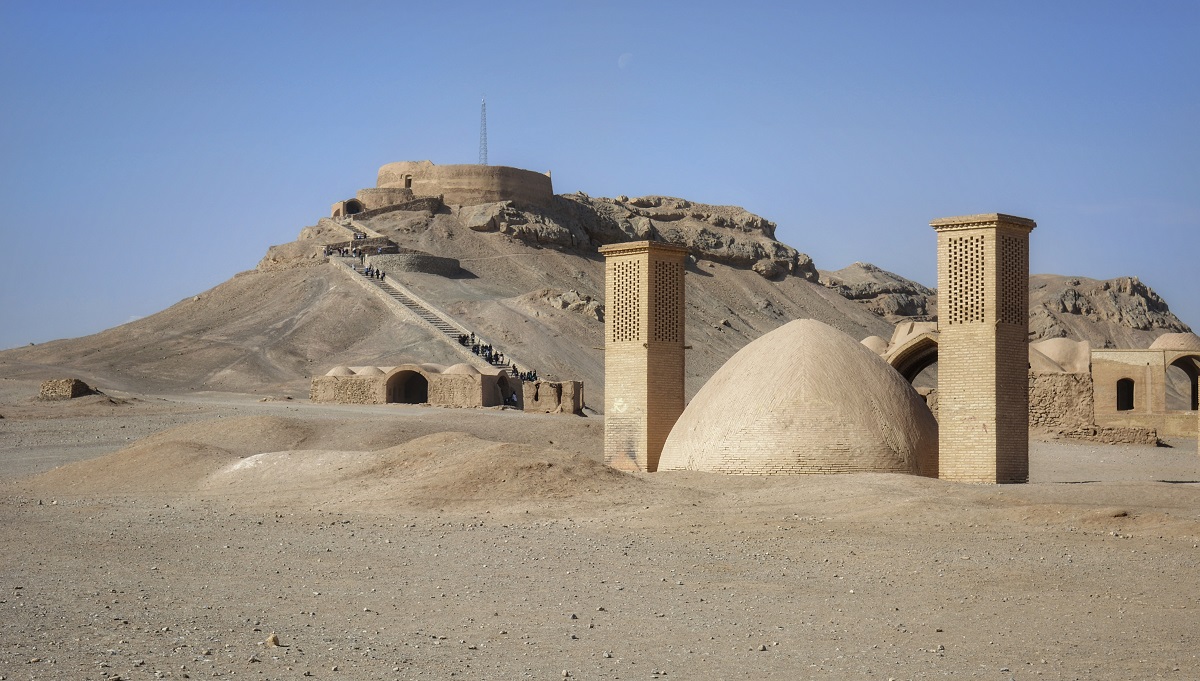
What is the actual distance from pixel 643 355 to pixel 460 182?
A: 1682 inches

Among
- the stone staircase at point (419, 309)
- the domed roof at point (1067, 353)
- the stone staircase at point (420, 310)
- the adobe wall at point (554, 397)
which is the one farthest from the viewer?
the stone staircase at point (420, 310)

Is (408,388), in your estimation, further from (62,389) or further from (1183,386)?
(1183,386)

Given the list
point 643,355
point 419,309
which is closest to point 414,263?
point 419,309

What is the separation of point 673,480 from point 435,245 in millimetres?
41157

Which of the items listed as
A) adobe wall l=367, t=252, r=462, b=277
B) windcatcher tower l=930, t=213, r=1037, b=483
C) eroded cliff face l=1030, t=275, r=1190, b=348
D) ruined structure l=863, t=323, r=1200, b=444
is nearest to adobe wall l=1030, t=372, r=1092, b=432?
ruined structure l=863, t=323, r=1200, b=444

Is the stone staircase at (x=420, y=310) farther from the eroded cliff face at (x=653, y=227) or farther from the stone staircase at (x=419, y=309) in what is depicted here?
the eroded cliff face at (x=653, y=227)

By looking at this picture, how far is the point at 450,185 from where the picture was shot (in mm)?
58844

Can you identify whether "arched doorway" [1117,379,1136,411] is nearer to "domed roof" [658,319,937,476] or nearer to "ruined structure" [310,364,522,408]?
"ruined structure" [310,364,522,408]

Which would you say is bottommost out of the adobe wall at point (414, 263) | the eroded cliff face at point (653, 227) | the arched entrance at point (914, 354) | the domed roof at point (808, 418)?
the domed roof at point (808, 418)

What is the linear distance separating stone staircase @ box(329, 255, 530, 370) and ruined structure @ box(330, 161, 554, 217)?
904 cm

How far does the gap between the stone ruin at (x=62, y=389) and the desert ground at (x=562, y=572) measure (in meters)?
11.2

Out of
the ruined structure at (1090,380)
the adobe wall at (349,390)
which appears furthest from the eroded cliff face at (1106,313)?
the adobe wall at (349,390)

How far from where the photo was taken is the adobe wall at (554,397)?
92.4ft

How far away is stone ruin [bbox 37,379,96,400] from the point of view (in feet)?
90.8
